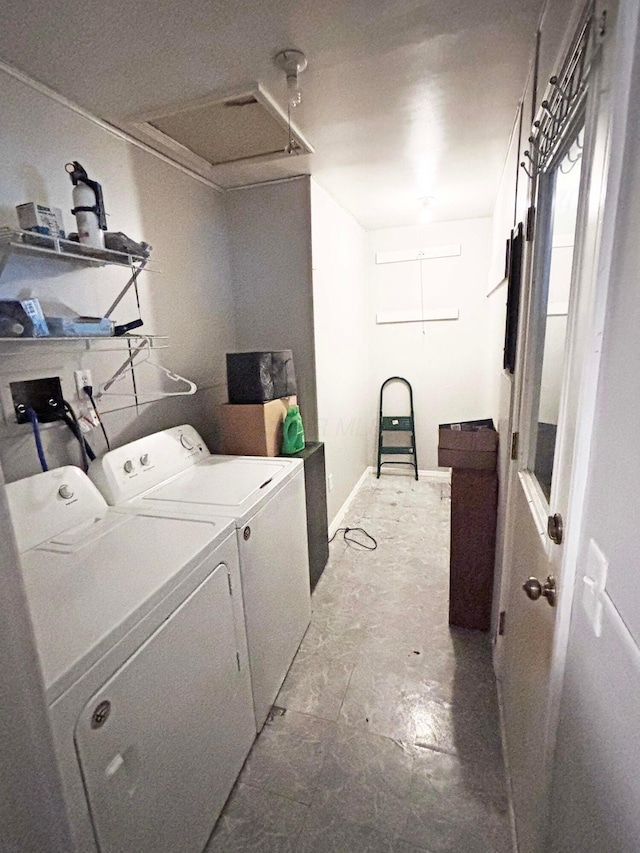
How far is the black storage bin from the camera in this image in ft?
6.88

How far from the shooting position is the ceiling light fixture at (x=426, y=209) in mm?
2912

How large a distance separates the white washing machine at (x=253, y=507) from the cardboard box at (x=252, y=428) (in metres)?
0.10

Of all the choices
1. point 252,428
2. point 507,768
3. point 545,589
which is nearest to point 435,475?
point 252,428

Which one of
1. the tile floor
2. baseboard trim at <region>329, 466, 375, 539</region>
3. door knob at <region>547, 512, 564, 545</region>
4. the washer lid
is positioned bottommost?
the tile floor

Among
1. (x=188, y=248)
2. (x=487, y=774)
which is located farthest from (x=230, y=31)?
(x=487, y=774)

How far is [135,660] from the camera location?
0.91 meters

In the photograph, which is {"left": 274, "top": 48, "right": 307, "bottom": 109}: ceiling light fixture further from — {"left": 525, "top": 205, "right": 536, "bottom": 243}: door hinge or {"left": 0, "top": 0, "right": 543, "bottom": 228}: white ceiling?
{"left": 525, "top": 205, "right": 536, "bottom": 243}: door hinge

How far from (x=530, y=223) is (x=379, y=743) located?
6.33 ft

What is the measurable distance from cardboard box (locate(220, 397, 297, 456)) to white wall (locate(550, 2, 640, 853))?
1.59 metres

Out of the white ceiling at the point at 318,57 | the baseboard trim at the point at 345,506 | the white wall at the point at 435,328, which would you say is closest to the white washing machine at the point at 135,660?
the white ceiling at the point at 318,57

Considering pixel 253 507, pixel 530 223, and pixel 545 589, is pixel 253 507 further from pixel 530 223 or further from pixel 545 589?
pixel 530 223

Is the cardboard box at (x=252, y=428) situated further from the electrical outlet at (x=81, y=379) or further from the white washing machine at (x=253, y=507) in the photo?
the electrical outlet at (x=81, y=379)

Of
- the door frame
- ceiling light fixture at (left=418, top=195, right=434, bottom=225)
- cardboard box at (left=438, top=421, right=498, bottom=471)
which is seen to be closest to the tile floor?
the door frame

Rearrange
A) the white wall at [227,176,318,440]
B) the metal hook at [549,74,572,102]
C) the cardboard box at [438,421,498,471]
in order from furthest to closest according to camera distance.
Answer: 1. the white wall at [227,176,318,440]
2. the cardboard box at [438,421,498,471]
3. the metal hook at [549,74,572,102]
